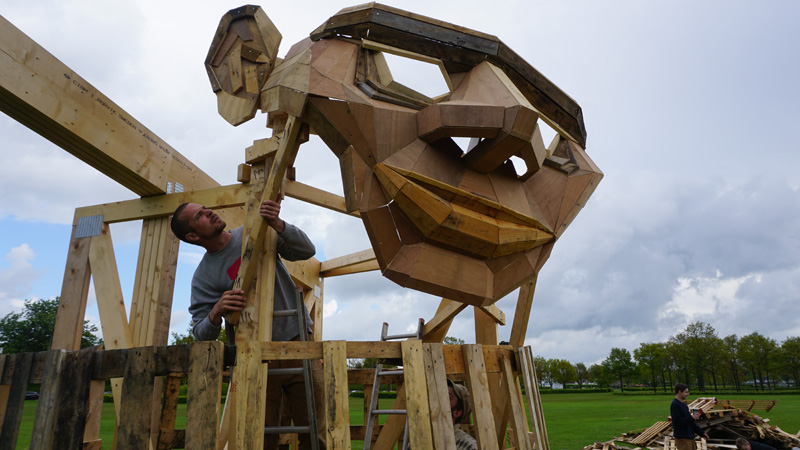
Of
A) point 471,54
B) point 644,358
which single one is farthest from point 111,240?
point 644,358

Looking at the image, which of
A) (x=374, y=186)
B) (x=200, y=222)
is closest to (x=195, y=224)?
(x=200, y=222)

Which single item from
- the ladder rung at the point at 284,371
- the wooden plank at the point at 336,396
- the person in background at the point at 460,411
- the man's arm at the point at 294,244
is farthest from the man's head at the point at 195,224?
the person in background at the point at 460,411

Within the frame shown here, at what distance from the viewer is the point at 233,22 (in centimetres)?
423

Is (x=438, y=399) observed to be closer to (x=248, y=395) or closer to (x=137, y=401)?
(x=248, y=395)

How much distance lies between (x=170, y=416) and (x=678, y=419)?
8.10 meters

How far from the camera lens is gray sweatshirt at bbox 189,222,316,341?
155 inches

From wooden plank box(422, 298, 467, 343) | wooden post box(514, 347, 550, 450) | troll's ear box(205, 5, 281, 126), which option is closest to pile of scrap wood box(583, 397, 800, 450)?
wooden plank box(422, 298, 467, 343)

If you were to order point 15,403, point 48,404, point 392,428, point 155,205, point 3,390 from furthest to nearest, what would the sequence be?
point 155,205
point 392,428
point 3,390
point 15,403
point 48,404

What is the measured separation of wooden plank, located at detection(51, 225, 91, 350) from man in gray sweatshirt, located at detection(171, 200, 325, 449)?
2.05m

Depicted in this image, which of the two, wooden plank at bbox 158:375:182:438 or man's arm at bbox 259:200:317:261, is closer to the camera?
man's arm at bbox 259:200:317:261

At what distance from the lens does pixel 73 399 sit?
288cm

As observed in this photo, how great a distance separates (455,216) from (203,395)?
203cm

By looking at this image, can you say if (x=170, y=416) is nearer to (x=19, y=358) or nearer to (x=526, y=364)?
(x=19, y=358)

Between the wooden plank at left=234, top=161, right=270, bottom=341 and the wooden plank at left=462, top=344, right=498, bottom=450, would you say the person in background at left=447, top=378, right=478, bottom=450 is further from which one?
the wooden plank at left=234, top=161, right=270, bottom=341
